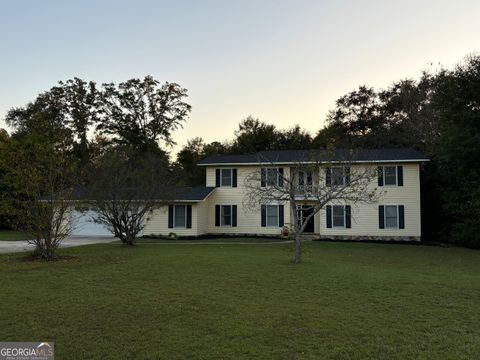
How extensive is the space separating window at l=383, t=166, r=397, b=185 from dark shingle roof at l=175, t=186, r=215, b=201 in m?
10.9

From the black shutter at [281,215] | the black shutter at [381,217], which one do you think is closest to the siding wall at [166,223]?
the black shutter at [281,215]

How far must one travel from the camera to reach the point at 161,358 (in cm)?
453

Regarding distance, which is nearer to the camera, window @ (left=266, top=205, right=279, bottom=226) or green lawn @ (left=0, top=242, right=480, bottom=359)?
green lawn @ (left=0, top=242, right=480, bottom=359)

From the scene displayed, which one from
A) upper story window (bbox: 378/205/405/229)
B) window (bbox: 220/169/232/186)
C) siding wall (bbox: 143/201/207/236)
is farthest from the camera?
window (bbox: 220/169/232/186)

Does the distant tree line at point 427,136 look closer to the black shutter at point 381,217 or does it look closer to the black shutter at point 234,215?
the black shutter at point 381,217

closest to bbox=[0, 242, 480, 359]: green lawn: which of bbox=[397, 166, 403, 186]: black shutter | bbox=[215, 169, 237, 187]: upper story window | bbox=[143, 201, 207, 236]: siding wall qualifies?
bbox=[397, 166, 403, 186]: black shutter

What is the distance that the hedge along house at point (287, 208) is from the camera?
24641 millimetres

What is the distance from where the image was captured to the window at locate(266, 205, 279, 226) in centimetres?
2666

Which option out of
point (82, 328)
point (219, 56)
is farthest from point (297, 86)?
point (82, 328)

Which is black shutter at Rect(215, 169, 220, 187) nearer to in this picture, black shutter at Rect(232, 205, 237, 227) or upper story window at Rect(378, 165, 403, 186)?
black shutter at Rect(232, 205, 237, 227)

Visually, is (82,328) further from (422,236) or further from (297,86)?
(422,236)

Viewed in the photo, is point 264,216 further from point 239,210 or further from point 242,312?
point 242,312

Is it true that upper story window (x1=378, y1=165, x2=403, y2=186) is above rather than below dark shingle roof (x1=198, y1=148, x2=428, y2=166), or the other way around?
below

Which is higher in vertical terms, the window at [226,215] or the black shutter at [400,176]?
the black shutter at [400,176]
